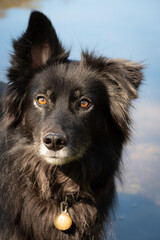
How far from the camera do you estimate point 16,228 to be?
336 cm

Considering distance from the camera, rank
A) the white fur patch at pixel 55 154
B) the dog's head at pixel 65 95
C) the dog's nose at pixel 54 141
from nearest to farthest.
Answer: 1. the dog's nose at pixel 54 141
2. the white fur patch at pixel 55 154
3. the dog's head at pixel 65 95

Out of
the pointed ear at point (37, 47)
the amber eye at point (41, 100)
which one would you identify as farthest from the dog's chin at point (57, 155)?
the pointed ear at point (37, 47)

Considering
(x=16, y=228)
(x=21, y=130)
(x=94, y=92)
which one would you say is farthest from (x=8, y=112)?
(x=16, y=228)

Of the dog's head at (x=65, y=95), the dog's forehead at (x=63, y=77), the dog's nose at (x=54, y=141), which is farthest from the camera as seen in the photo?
the dog's forehead at (x=63, y=77)

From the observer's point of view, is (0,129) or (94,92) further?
(0,129)

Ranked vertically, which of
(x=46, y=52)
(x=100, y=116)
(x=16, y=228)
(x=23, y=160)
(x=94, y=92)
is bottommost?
(x=16, y=228)

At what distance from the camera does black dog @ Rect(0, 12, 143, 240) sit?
132 inches

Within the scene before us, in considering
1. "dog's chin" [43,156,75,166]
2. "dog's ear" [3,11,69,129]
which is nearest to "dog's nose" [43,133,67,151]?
"dog's chin" [43,156,75,166]

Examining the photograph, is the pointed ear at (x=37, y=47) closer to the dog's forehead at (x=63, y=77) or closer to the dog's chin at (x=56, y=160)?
the dog's forehead at (x=63, y=77)

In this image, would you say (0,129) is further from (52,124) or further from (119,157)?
(119,157)

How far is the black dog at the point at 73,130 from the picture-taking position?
11.0 feet

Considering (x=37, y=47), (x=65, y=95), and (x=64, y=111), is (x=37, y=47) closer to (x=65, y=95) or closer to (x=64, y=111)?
(x=65, y=95)

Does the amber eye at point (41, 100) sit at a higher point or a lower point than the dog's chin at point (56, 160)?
higher

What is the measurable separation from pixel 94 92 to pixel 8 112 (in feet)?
3.00
